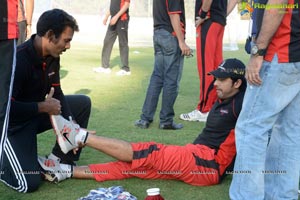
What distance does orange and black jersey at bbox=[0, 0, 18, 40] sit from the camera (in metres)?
2.53

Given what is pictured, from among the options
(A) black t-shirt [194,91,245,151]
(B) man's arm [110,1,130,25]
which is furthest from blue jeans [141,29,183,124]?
(B) man's arm [110,1,130,25]

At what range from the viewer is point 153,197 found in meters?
2.96

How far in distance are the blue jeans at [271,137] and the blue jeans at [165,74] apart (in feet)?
6.98

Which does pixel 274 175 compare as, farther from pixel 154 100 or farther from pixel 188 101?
pixel 188 101

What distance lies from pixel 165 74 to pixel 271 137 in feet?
7.30

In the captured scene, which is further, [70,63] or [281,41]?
[70,63]

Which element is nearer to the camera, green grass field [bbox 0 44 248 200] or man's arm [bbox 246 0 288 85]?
man's arm [bbox 246 0 288 85]

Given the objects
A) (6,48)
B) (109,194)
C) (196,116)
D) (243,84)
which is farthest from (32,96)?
(196,116)

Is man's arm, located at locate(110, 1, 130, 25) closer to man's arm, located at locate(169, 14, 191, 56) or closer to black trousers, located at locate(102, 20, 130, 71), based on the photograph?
black trousers, located at locate(102, 20, 130, 71)

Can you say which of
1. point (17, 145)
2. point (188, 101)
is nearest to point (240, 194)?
point (17, 145)

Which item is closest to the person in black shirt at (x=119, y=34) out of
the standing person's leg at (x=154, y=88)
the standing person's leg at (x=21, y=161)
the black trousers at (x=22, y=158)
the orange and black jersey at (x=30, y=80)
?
the standing person's leg at (x=154, y=88)

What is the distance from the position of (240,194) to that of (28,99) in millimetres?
1707

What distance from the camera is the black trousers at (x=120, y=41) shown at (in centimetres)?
914

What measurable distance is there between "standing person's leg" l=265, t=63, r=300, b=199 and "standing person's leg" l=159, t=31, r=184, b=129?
2100mm
